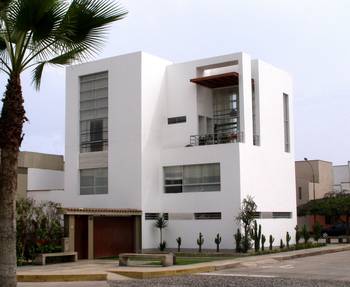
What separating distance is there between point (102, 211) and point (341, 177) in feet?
155

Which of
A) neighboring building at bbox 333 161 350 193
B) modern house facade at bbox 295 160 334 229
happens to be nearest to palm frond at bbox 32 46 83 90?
modern house facade at bbox 295 160 334 229

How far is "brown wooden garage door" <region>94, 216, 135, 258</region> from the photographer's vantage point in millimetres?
31280

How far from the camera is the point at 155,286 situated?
17094mm

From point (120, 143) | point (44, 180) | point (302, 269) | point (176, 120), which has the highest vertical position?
point (176, 120)

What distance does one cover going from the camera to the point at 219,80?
35531 millimetres

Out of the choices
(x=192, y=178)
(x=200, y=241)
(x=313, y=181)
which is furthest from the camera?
(x=313, y=181)

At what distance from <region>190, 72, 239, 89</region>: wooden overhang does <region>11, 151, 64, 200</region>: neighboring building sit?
1085cm

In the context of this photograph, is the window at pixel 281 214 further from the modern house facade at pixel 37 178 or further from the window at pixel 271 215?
the modern house facade at pixel 37 178

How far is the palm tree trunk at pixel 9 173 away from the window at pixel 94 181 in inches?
916

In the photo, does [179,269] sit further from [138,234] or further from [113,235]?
[138,234]

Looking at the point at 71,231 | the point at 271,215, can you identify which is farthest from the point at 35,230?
the point at 271,215

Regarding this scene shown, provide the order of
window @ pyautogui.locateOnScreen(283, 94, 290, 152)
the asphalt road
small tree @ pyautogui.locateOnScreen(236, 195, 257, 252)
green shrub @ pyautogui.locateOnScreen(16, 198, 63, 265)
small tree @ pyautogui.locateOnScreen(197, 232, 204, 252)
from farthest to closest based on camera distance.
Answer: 1. window @ pyautogui.locateOnScreen(283, 94, 290, 152)
2. small tree @ pyautogui.locateOnScreen(197, 232, 204, 252)
3. small tree @ pyautogui.locateOnScreen(236, 195, 257, 252)
4. green shrub @ pyautogui.locateOnScreen(16, 198, 63, 265)
5. the asphalt road

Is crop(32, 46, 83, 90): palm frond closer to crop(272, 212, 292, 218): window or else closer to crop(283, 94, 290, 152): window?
crop(272, 212, 292, 218): window

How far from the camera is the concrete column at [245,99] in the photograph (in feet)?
111
